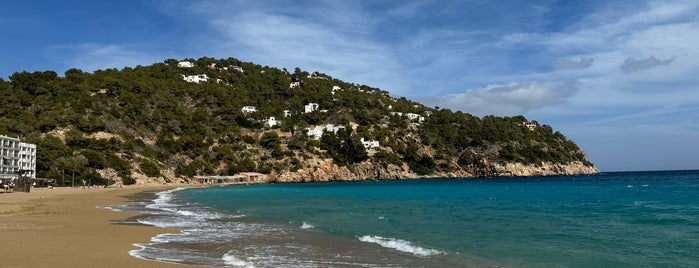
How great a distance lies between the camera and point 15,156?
241 feet

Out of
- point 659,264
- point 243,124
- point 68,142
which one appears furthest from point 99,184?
point 659,264

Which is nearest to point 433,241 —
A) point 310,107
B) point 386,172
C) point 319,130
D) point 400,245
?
point 400,245

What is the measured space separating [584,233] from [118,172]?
78.6 metres

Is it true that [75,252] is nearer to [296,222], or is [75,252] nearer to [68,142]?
[296,222]

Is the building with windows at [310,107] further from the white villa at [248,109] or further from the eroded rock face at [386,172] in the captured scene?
the eroded rock face at [386,172]

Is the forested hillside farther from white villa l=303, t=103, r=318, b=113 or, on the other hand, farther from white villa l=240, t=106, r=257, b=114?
white villa l=303, t=103, r=318, b=113

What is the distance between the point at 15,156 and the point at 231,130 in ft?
145

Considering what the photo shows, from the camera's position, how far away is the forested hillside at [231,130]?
280 ft

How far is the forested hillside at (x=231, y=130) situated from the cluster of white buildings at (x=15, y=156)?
5.65 ft

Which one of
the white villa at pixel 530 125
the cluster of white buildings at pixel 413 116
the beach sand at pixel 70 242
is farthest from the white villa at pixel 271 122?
the beach sand at pixel 70 242

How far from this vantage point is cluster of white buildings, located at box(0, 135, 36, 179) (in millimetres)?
72000

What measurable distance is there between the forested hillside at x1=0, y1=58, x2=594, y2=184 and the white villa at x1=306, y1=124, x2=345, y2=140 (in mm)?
1176

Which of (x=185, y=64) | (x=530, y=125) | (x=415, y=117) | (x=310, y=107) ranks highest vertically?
(x=185, y=64)

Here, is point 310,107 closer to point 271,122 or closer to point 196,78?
point 271,122
